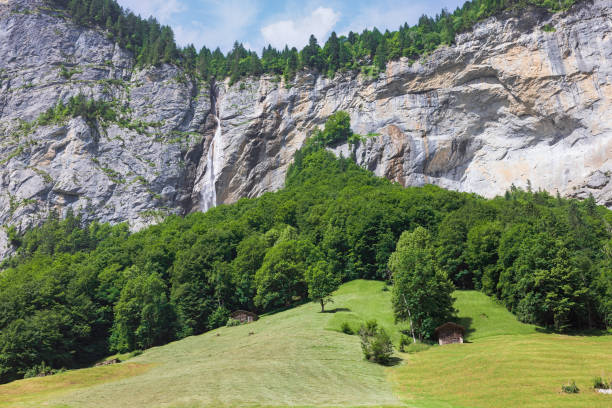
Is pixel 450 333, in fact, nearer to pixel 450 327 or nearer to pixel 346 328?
pixel 450 327

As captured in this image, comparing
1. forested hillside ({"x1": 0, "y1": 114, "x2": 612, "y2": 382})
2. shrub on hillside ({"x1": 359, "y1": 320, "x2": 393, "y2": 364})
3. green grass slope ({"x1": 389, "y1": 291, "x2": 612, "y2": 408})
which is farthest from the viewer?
forested hillside ({"x1": 0, "y1": 114, "x2": 612, "y2": 382})

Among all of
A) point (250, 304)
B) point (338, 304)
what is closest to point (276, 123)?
point (250, 304)

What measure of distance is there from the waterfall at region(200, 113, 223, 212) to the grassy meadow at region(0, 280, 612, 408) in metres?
74.5

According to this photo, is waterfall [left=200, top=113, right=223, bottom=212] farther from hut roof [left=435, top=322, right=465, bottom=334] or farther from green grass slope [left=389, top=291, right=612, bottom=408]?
green grass slope [left=389, top=291, right=612, bottom=408]

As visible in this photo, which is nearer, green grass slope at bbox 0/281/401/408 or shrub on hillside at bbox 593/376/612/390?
shrub on hillside at bbox 593/376/612/390

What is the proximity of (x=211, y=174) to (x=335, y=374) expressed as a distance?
99976 mm

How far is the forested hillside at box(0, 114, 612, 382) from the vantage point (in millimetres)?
53137

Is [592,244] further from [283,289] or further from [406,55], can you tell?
[406,55]

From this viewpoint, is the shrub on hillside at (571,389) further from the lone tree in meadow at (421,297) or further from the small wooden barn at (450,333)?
the lone tree in meadow at (421,297)

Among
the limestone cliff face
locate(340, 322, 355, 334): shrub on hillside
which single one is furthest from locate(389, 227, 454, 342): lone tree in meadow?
the limestone cliff face

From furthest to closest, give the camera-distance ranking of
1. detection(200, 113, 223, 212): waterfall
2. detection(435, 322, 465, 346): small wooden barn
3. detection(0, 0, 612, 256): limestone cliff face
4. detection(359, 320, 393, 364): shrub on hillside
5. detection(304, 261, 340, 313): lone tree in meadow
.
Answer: detection(200, 113, 223, 212): waterfall → detection(0, 0, 612, 256): limestone cliff face → detection(304, 261, 340, 313): lone tree in meadow → detection(435, 322, 465, 346): small wooden barn → detection(359, 320, 393, 364): shrub on hillside

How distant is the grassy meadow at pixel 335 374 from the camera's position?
2866 centimetres

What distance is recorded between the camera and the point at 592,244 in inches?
2825

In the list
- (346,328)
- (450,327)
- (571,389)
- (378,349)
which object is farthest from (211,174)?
(571,389)
